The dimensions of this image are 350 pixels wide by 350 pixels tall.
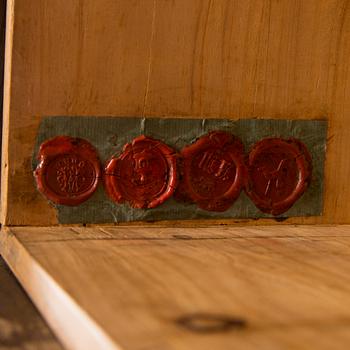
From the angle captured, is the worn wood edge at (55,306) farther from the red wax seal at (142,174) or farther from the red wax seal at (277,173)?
the red wax seal at (277,173)

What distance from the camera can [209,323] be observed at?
0.51 metres

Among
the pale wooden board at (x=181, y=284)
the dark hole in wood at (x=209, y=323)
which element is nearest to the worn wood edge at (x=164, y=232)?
the pale wooden board at (x=181, y=284)

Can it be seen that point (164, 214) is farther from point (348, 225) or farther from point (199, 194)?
point (348, 225)

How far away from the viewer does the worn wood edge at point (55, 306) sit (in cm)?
49

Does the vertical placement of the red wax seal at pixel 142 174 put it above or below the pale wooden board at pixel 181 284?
above

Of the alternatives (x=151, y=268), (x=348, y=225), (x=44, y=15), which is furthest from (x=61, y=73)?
(x=348, y=225)

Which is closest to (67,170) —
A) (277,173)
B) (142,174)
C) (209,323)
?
(142,174)

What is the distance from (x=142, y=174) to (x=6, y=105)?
0.67 feet

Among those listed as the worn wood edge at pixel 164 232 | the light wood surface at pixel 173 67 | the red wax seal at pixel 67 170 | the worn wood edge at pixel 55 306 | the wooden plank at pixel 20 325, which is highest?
the light wood surface at pixel 173 67

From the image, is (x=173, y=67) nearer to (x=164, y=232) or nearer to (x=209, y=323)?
(x=164, y=232)

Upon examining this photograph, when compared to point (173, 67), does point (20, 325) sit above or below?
below

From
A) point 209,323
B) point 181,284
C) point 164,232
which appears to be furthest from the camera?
point 164,232

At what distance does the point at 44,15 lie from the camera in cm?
90

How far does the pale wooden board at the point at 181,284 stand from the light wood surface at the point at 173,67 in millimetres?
143
